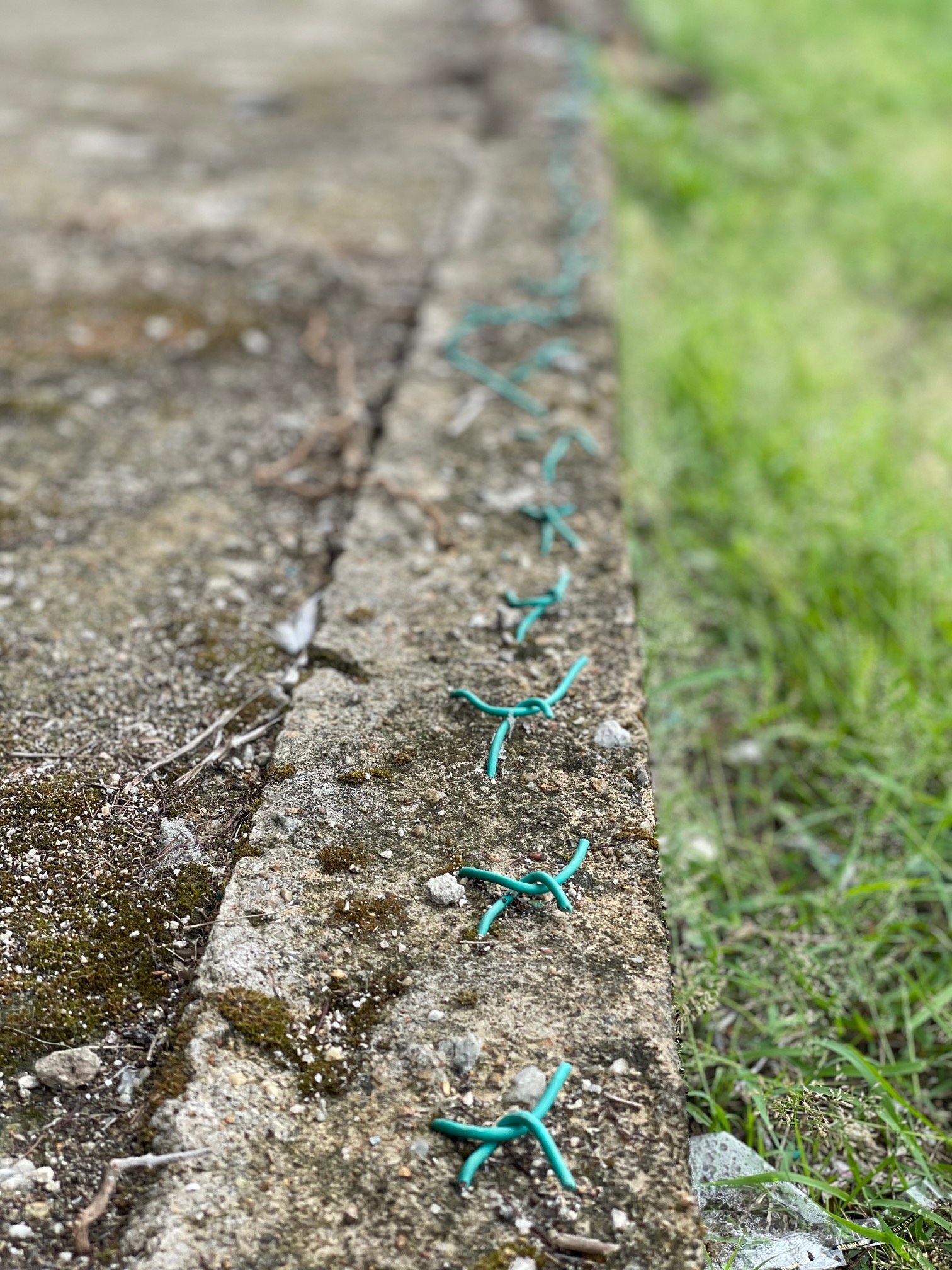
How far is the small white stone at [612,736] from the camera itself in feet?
4.79

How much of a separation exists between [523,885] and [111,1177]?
53 cm

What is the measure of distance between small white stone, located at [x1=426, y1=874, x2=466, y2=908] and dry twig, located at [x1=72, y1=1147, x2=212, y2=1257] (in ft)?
1.19

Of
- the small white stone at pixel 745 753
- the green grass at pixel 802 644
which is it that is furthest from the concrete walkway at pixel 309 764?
the small white stone at pixel 745 753

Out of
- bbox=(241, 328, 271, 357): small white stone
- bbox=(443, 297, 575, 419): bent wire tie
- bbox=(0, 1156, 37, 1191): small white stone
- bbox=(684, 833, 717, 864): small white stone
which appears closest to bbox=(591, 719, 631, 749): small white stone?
bbox=(684, 833, 717, 864): small white stone

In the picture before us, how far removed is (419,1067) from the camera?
43.2 inches

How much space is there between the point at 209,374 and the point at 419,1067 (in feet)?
5.82

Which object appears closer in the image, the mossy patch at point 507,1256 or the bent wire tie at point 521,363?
the mossy patch at point 507,1256

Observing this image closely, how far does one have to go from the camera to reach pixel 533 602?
1.71 metres

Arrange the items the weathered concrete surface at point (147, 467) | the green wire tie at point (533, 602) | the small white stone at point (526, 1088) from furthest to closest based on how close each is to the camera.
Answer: the green wire tie at point (533, 602), the weathered concrete surface at point (147, 467), the small white stone at point (526, 1088)

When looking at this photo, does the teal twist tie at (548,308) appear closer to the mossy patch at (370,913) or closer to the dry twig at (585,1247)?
the mossy patch at (370,913)

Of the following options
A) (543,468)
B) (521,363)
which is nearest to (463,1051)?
(543,468)

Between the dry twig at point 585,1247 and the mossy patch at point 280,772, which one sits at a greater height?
the mossy patch at point 280,772

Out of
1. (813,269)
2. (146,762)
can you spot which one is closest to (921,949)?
(146,762)

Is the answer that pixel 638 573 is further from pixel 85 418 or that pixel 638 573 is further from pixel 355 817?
pixel 85 418
